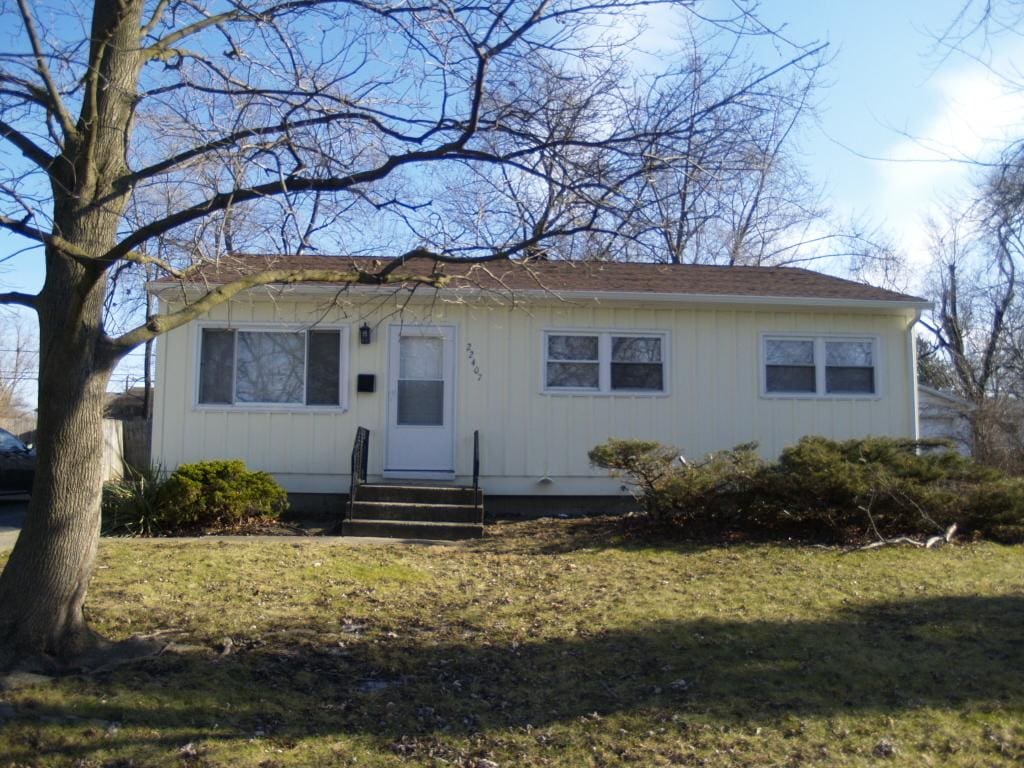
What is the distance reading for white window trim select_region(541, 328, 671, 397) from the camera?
39.4 feet

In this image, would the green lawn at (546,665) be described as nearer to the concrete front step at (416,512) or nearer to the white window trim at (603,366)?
the concrete front step at (416,512)

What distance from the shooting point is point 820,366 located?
490 inches

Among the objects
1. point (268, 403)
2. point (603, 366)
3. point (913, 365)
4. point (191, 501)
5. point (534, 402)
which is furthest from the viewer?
point (913, 365)

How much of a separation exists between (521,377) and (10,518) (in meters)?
7.05

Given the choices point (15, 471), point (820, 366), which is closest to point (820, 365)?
point (820, 366)

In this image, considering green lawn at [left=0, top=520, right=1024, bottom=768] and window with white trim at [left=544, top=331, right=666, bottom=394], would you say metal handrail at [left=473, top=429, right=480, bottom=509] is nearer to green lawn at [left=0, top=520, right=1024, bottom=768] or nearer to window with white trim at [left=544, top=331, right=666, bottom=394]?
window with white trim at [left=544, top=331, right=666, bottom=394]

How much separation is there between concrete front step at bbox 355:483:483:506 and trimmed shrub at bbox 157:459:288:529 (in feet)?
3.47

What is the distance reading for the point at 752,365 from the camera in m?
12.4

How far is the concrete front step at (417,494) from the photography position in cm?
1062

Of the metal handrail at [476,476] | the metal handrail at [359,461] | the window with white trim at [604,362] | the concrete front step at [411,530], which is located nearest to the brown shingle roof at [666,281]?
the window with white trim at [604,362]

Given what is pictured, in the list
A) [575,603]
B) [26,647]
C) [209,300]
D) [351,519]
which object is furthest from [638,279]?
[26,647]

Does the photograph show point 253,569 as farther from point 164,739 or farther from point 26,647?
point 164,739

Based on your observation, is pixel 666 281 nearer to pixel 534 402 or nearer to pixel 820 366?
pixel 820 366

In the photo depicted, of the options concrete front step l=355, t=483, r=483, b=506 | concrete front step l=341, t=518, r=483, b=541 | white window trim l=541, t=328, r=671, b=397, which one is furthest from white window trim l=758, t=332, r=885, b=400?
concrete front step l=341, t=518, r=483, b=541
